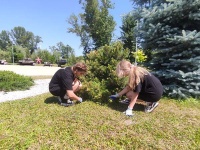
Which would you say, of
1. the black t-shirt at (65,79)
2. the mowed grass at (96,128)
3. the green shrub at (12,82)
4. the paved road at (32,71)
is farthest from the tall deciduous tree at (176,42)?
the paved road at (32,71)

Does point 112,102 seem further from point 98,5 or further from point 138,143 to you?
point 98,5

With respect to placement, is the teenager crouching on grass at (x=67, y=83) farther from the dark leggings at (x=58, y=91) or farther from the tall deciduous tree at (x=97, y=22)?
the tall deciduous tree at (x=97, y=22)

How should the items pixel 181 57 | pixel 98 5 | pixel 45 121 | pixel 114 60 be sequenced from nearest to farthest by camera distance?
pixel 45 121, pixel 114 60, pixel 181 57, pixel 98 5

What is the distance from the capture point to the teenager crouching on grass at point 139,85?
3541 mm

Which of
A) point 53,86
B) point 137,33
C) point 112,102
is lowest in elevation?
point 112,102

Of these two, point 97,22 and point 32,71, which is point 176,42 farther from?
point 97,22

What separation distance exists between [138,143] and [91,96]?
1.94 metres

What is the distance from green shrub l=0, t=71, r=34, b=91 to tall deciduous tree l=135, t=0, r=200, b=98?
5139 millimetres

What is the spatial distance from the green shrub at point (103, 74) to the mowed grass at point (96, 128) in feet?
1.33

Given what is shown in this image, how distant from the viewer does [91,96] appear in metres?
4.43

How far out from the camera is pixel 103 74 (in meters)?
4.93

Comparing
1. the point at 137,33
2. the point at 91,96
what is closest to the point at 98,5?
the point at 137,33

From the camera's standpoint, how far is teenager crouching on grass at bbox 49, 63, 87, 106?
390 cm

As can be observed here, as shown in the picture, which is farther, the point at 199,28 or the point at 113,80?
the point at 199,28
